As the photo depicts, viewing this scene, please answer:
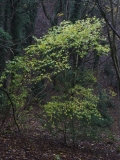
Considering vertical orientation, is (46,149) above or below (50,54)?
below

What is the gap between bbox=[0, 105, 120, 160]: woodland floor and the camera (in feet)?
26.7

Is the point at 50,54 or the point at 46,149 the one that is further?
the point at 46,149

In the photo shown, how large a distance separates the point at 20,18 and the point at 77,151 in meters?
10.8

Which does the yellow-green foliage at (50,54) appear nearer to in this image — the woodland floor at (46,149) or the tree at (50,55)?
the tree at (50,55)

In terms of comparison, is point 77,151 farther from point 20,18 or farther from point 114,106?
point 114,106

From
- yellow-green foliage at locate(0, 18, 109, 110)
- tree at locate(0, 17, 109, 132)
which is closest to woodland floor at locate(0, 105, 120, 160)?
tree at locate(0, 17, 109, 132)

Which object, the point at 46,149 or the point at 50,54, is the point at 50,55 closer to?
the point at 50,54

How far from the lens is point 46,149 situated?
930 centimetres

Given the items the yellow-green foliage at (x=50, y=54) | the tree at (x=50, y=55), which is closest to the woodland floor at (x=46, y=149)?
the tree at (x=50, y=55)

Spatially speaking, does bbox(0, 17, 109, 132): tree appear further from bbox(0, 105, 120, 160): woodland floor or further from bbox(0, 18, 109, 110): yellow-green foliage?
bbox(0, 105, 120, 160): woodland floor

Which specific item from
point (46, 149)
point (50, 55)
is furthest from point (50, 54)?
point (46, 149)

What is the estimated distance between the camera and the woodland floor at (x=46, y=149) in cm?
812

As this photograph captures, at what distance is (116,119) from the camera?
848 inches

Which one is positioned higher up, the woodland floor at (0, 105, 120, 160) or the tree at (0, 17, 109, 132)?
the tree at (0, 17, 109, 132)
